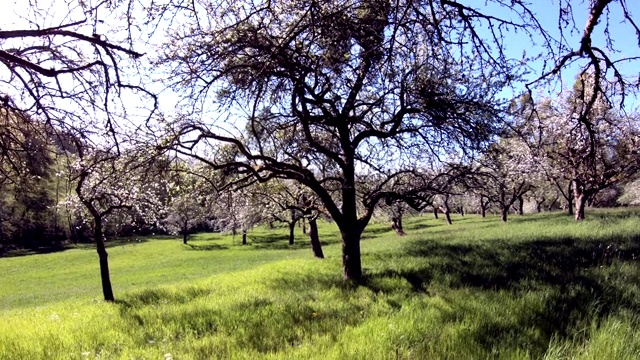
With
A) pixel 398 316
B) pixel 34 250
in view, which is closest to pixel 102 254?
pixel 398 316

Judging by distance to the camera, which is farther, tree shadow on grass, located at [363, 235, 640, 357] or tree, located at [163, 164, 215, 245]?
tree, located at [163, 164, 215, 245]

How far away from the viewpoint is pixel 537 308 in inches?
230

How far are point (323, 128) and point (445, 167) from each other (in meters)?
2.86

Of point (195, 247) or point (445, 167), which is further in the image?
point (195, 247)

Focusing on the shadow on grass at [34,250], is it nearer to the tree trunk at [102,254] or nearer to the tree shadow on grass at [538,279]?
the tree trunk at [102,254]

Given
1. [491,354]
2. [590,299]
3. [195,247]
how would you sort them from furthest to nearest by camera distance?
[195,247]
[590,299]
[491,354]

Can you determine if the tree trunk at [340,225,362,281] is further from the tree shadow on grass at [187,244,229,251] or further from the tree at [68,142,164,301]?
the tree shadow on grass at [187,244,229,251]

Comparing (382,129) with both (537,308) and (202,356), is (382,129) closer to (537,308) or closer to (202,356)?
(537,308)

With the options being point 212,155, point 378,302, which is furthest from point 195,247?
point 378,302

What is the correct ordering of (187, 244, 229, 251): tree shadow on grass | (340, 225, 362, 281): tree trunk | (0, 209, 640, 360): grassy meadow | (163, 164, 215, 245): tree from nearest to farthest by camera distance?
1. (0, 209, 640, 360): grassy meadow
2. (163, 164, 215, 245): tree
3. (340, 225, 362, 281): tree trunk
4. (187, 244, 229, 251): tree shadow on grass

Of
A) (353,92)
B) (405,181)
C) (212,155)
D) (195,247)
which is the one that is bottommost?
(195,247)

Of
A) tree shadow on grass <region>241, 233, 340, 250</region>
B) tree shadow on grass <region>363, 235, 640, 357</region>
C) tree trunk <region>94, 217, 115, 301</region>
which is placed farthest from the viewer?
tree shadow on grass <region>241, 233, 340, 250</region>

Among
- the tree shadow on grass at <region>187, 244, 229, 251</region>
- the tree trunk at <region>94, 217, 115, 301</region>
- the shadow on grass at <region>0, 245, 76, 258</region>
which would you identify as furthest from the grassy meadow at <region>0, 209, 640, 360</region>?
Answer: the shadow on grass at <region>0, 245, 76, 258</region>

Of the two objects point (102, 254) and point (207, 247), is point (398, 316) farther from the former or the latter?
point (207, 247)
